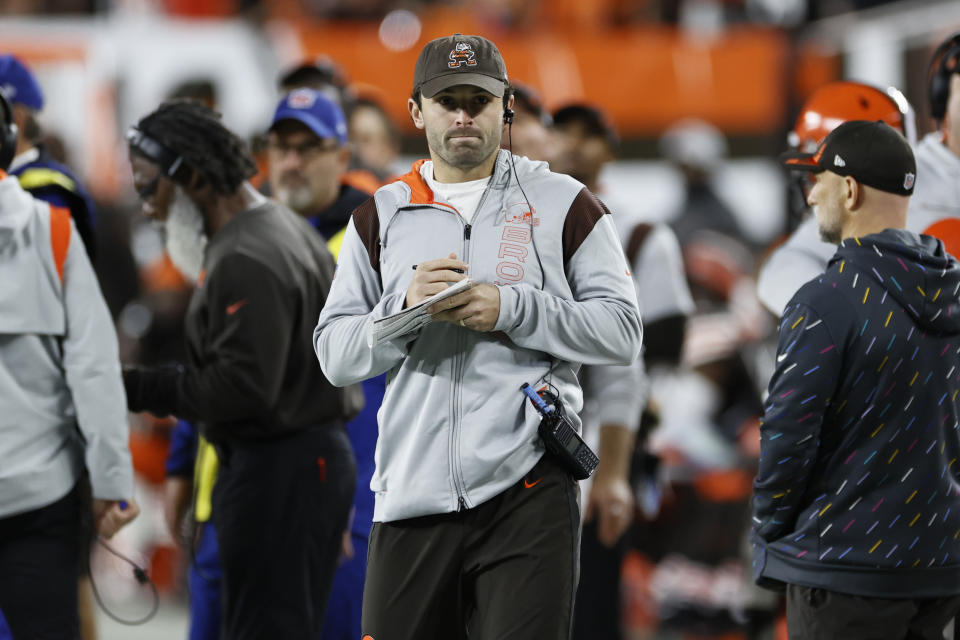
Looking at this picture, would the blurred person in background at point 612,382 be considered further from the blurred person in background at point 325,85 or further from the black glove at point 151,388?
the black glove at point 151,388

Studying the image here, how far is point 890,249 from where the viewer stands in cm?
342

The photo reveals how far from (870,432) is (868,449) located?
4cm

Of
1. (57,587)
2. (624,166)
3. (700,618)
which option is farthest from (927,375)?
(624,166)

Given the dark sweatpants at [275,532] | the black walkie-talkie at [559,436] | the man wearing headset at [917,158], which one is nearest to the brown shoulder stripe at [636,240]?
the man wearing headset at [917,158]

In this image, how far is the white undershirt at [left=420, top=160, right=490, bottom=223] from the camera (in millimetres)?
3398

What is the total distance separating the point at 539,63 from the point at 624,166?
3.95 ft

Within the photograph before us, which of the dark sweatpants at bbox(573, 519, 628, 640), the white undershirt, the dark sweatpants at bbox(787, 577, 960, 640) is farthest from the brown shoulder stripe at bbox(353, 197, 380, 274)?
the dark sweatpants at bbox(573, 519, 628, 640)

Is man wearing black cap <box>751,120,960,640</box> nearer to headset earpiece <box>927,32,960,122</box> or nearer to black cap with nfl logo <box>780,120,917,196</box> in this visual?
black cap with nfl logo <box>780,120,917,196</box>

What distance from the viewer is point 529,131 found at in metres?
5.70

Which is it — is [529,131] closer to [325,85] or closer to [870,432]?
[325,85]

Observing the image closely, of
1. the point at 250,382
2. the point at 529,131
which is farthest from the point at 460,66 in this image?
the point at 529,131

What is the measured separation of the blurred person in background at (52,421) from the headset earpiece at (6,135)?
278 millimetres

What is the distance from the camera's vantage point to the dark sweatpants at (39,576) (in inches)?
151

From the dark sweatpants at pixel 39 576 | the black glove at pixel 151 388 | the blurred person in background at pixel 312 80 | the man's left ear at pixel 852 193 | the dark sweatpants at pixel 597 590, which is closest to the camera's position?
the man's left ear at pixel 852 193
